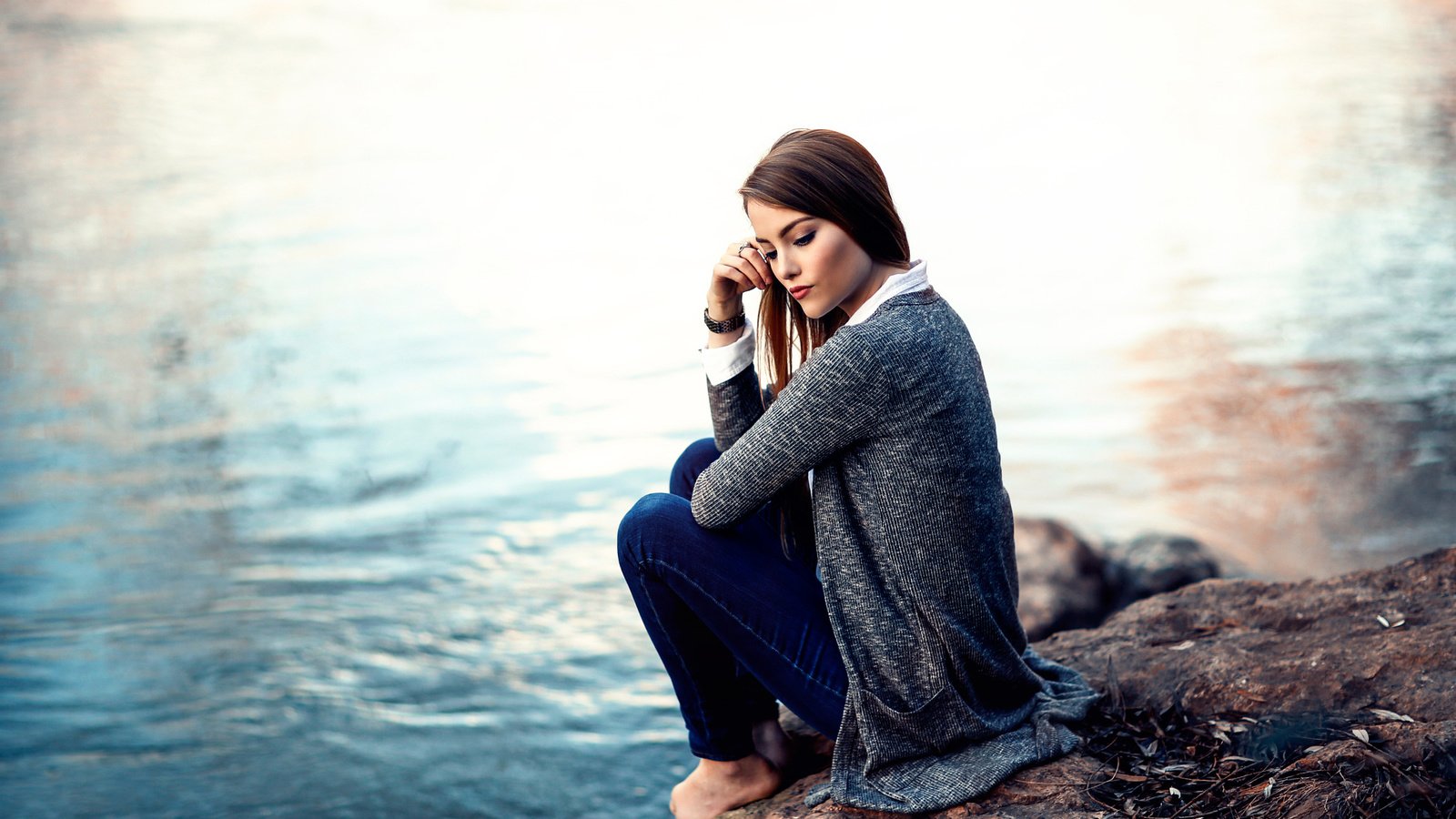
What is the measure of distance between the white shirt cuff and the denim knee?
0.31 meters

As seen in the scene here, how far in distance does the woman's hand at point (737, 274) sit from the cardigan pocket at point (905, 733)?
0.71 metres

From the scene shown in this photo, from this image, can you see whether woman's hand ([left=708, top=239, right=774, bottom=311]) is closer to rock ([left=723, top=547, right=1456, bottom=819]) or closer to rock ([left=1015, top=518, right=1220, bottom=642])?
rock ([left=723, top=547, right=1456, bottom=819])

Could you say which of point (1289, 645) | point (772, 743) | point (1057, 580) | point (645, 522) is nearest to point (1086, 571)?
point (1057, 580)

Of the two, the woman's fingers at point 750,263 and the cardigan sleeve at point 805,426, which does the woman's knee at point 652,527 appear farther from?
the woman's fingers at point 750,263

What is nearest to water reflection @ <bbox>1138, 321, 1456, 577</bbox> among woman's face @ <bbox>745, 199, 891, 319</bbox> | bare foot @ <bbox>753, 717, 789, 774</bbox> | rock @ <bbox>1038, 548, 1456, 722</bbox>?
rock @ <bbox>1038, 548, 1456, 722</bbox>

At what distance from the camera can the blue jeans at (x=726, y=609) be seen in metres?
2.00

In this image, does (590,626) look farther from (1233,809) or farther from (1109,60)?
(1109,60)

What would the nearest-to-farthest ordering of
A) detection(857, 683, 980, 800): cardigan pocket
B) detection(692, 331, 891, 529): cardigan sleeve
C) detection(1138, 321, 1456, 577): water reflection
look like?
detection(692, 331, 891, 529): cardigan sleeve < detection(857, 683, 980, 800): cardigan pocket < detection(1138, 321, 1456, 577): water reflection

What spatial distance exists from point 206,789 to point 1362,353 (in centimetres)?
591

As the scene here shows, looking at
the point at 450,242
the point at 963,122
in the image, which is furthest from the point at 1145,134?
the point at 450,242

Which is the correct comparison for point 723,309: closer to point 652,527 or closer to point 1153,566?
point 652,527

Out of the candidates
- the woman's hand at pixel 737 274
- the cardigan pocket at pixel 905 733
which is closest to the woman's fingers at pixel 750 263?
the woman's hand at pixel 737 274

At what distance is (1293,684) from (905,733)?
28.4 inches

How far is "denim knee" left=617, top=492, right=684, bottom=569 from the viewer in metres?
2.01
